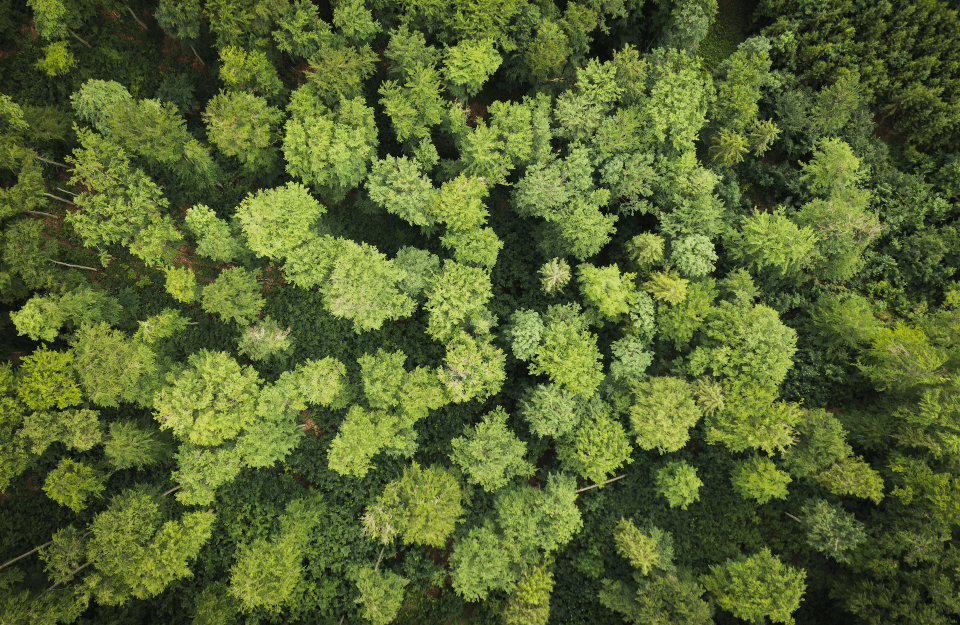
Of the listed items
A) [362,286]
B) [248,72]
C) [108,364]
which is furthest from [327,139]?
[108,364]

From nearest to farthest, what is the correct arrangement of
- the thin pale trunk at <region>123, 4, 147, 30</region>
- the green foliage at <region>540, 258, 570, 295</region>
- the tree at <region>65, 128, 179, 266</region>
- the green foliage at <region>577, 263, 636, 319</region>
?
the tree at <region>65, 128, 179, 266</region> < the green foliage at <region>577, 263, 636, 319</region> < the green foliage at <region>540, 258, 570, 295</region> < the thin pale trunk at <region>123, 4, 147, 30</region>

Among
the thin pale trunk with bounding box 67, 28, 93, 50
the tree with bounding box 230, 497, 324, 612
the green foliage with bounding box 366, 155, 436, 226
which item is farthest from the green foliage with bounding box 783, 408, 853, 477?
the thin pale trunk with bounding box 67, 28, 93, 50

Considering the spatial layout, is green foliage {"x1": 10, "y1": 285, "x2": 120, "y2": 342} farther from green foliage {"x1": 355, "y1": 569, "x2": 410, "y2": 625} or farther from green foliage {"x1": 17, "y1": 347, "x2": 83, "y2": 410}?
green foliage {"x1": 355, "y1": 569, "x2": 410, "y2": 625}

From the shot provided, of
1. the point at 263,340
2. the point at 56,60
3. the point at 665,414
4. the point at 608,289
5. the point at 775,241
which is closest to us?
the point at 665,414

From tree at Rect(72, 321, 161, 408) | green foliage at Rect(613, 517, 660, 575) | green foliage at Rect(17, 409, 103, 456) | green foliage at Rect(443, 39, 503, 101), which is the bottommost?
green foliage at Rect(17, 409, 103, 456)

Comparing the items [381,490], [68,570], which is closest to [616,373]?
[381,490]

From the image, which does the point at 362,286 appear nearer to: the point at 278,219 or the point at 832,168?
the point at 278,219
